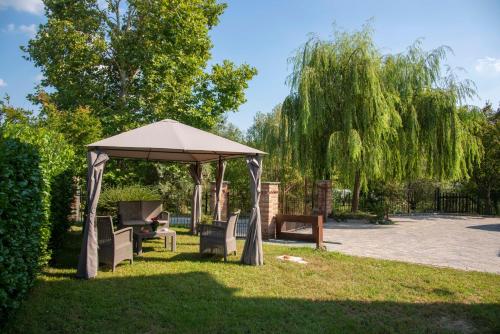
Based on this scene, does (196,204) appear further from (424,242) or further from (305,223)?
(424,242)

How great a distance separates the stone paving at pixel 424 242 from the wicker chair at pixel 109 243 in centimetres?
473

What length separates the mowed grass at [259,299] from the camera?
3.90m

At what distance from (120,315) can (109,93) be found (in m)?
12.9

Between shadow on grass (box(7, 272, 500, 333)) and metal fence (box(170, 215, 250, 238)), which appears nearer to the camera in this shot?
shadow on grass (box(7, 272, 500, 333))

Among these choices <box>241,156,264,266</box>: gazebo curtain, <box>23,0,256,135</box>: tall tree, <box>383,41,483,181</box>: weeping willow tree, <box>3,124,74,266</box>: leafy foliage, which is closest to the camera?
<box>3,124,74,266</box>: leafy foliage

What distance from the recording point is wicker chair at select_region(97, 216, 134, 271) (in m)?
5.86

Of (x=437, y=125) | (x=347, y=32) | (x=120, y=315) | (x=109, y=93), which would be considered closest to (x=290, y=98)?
(x=347, y=32)

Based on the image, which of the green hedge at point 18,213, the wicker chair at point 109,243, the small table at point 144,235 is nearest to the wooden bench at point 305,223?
the small table at point 144,235

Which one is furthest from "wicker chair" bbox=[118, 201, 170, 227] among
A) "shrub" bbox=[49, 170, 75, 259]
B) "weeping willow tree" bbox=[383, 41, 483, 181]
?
"weeping willow tree" bbox=[383, 41, 483, 181]

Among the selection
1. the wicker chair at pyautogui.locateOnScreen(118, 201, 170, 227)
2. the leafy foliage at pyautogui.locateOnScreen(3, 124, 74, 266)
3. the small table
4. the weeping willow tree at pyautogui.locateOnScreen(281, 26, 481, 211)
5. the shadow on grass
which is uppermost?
the weeping willow tree at pyautogui.locateOnScreen(281, 26, 481, 211)

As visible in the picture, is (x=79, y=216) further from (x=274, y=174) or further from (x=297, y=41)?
(x=297, y=41)

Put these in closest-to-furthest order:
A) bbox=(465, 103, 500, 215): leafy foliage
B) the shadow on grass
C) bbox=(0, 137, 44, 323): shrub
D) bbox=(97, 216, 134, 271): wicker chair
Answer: bbox=(0, 137, 44, 323): shrub, the shadow on grass, bbox=(97, 216, 134, 271): wicker chair, bbox=(465, 103, 500, 215): leafy foliage

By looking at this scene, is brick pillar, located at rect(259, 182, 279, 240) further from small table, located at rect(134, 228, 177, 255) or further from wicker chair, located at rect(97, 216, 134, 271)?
wicker chair, located at rect(97, 216, 134, 271)

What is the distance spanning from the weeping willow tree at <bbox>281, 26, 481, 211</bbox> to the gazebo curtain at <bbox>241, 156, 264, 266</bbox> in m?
5.79
